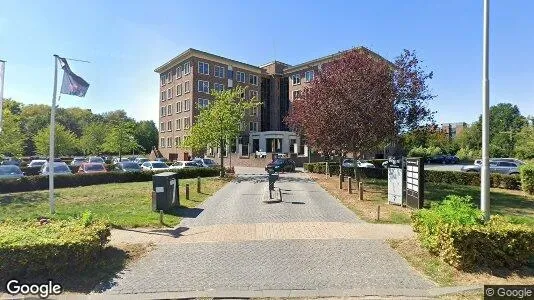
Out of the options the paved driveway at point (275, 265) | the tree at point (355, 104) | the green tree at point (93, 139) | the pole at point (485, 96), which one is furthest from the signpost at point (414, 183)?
the green tree at point (93, 139)

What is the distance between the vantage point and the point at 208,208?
48.2 feet

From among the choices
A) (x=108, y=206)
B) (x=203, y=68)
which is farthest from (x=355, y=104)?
(x=203, y=68)

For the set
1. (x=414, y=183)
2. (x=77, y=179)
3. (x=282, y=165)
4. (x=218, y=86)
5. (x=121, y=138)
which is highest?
(x=218, y=86)

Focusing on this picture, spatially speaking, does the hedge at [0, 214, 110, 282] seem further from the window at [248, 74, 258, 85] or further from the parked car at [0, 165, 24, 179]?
the window at [248, 74, 258, 85]

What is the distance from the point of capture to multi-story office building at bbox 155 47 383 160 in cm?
5484

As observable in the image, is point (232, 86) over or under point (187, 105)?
over

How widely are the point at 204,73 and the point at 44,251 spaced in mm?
51383

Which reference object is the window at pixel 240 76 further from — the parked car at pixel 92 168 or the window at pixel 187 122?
the parked car at pixel 92 168

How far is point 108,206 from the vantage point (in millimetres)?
15305

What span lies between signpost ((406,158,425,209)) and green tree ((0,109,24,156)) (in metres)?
27.3

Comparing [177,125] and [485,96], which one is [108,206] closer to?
[485,96]

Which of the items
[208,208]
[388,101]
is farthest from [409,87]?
Result: [208,208]

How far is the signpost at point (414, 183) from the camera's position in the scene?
1370cm

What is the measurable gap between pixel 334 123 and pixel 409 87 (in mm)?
5084
